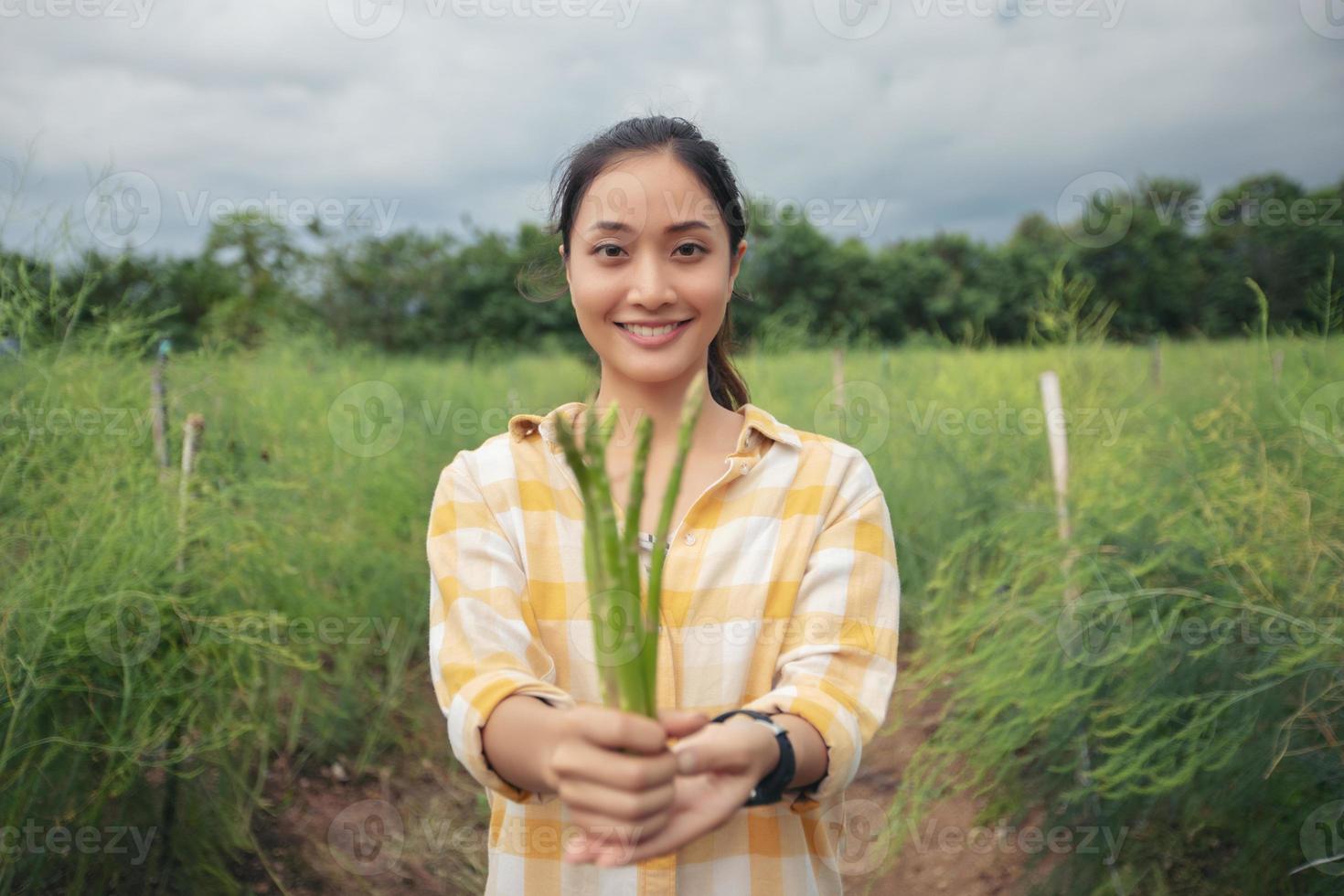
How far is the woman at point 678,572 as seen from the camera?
3.01 feet

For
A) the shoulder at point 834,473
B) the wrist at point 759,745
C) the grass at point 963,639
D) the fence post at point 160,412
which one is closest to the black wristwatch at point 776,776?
the wrist at point 759,745

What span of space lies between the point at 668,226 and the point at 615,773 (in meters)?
0.59

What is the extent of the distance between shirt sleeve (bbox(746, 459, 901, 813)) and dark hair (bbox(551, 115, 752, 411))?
0.31 metres

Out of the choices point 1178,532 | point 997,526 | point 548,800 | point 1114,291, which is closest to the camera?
point 548,800

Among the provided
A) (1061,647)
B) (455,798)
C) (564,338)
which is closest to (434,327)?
(564,338)

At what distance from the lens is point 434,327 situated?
1820 cm

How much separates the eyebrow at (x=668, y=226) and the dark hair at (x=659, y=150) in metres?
0.09

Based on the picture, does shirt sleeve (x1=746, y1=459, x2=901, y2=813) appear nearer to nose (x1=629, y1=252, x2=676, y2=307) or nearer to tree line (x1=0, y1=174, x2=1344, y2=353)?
nose (x1=629, y1=252, x2=676, y2=307)

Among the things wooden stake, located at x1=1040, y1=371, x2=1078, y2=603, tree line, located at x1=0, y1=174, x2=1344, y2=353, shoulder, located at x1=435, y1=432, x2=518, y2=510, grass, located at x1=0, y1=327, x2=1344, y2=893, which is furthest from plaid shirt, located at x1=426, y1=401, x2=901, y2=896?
tree line, located at x1=0, y1=174, x2=1344, y2=353

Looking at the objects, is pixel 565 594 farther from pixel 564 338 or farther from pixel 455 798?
pixel 564 338

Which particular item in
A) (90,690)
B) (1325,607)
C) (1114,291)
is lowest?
(90,690)

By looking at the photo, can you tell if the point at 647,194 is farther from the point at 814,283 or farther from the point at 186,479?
the point at 814,283

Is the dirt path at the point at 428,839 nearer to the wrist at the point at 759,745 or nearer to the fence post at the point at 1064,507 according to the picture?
the fence post at the point at 1064,507

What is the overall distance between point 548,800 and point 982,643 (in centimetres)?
197
